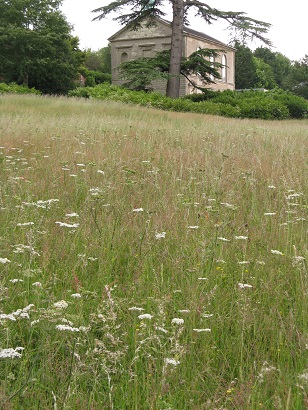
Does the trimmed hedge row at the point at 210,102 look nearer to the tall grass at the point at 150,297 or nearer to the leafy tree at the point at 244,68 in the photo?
the tall grass at the point at 150,297

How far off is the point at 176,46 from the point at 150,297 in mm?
23716

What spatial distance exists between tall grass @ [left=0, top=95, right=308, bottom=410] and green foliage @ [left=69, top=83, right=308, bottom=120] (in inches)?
575

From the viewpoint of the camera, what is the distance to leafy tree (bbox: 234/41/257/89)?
2726 inches

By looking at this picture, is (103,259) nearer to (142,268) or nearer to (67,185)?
(142,268)

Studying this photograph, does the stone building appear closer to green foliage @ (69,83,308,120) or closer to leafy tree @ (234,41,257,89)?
green foliage @ (69,83,308,120)

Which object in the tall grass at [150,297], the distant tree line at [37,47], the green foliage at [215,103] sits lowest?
the tall grass at [150,297]

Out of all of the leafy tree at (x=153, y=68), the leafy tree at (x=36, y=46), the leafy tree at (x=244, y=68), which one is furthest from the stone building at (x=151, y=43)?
the leafy tree at (x=244, y=68)

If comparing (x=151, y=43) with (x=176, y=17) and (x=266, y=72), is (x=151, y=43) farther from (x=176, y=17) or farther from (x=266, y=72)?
(x=266, y=72)

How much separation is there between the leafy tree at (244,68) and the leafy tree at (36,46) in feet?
111

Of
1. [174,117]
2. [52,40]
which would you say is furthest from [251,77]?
[174,117]

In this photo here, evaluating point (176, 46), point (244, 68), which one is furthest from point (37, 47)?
point (244, 68)

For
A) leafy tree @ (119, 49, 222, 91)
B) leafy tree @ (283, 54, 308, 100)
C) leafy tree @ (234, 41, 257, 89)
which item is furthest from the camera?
leafy tree @ (234, 41, 257, 89)

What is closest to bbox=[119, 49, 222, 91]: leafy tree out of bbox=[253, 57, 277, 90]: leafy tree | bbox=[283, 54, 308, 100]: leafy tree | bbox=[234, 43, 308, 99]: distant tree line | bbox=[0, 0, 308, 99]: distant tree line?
bbox=[234, 43, 308, 99]: distant tree line

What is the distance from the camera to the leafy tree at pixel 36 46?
122 ft
